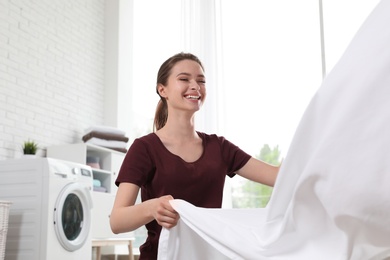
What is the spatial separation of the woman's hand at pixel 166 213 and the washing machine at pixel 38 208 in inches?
95.5

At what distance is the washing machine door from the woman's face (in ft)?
6.86

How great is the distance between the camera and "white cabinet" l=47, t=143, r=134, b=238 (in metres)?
4.45

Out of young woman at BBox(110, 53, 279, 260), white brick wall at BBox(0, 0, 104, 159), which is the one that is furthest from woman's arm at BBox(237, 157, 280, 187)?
white brick wall at BBox(0, 0, 104, 159)

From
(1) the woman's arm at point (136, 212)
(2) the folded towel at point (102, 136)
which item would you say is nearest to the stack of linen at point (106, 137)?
(2) the folded towel at point (102, 136)

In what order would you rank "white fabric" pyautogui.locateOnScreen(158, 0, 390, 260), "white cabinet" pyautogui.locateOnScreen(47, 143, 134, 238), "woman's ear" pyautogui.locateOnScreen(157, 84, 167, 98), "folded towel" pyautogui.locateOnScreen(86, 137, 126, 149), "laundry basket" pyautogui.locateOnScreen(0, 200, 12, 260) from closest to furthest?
"white fabric" pyautogui.locateOnScreen(158, 0, 390, 260), "woman's ear" pyautogui.locateOnScreen(157, 84, 167, 98), "laundry basket" pyautogui.locateOnScreen(0, 200, 12, 260), "white cabinet" pyautogui.locateOnScreen(47, 143, 134, 238), "folded towel" pyautogui.locateOnScreen(86, 137, 126, 149)

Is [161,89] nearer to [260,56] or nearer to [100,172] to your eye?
[100,172]

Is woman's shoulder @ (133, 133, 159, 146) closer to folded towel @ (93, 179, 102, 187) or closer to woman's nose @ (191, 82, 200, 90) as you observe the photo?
woman's nose @ (191, 82, 200, 90)

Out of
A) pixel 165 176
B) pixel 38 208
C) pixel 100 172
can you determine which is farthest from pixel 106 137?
pixel 165 176

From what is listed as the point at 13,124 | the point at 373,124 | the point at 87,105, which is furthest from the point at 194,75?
the point at 87,105

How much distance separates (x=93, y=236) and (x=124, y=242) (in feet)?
1.47

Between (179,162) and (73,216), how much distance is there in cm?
243

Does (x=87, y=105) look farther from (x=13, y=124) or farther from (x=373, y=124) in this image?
(x=373, y=124)

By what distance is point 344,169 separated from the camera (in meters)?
0.72

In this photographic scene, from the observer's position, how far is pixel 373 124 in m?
0.70
